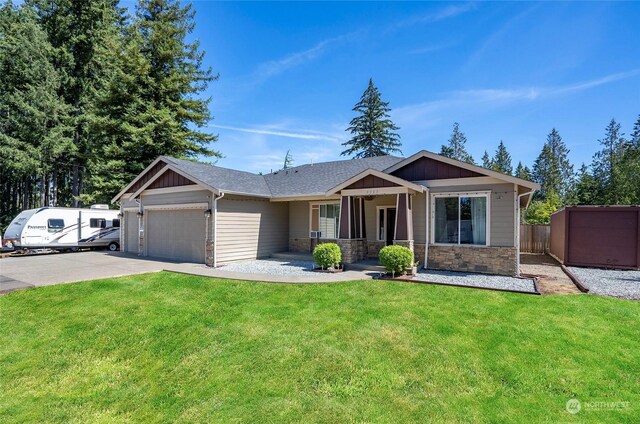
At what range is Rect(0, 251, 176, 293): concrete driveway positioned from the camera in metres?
9.44

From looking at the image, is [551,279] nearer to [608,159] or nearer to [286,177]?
[286,177]

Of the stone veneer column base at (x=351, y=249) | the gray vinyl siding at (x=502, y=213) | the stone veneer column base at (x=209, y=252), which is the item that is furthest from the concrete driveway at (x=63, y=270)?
the gray vinyl siding at (x=502, y=213)

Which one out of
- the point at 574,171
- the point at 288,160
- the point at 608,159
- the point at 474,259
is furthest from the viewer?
the point at 288,160

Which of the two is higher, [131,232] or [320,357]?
[131,232]

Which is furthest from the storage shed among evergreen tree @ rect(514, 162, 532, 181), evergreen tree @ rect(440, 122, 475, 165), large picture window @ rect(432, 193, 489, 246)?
evergreen tree @ rect(514, 162, 532, 181)

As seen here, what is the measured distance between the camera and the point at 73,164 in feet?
83.2

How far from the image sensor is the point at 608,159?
35.8 m

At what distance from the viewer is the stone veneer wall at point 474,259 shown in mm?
10078

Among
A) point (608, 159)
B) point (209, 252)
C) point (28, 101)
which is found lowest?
point (209, 252)

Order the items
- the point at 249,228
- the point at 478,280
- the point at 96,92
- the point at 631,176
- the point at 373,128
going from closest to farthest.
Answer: the point at 478,280 < the point at 249,228 < the point at 96,92 < the point at 631,176 < the point at 373,128

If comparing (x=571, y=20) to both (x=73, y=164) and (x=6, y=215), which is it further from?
(x=6, y=215)

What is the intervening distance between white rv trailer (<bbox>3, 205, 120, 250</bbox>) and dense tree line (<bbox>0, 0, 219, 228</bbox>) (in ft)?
14.2

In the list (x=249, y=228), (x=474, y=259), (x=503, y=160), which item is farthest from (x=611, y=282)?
(x=503, y=160)

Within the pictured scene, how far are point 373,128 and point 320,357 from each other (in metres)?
33.2
